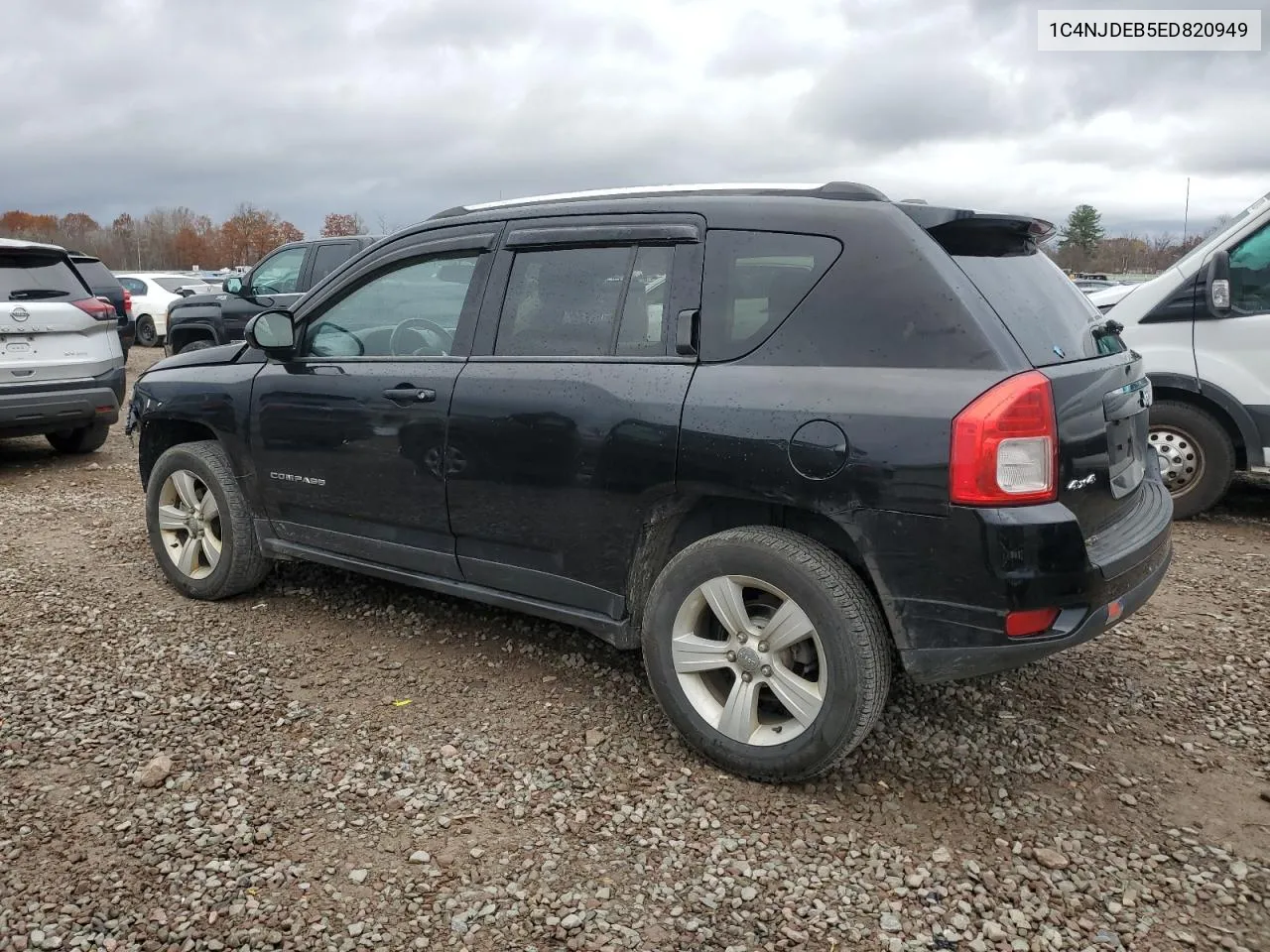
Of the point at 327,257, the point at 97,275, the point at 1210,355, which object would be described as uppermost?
the point at 97,275

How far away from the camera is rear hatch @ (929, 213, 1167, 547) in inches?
111

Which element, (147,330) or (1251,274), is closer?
(1251,274)

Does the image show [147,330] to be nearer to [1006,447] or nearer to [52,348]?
[52,348]

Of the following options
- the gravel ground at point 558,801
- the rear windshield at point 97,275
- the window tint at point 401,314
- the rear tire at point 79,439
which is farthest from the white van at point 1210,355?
the rear windshield at point 97,275

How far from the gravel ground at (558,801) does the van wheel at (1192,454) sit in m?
1.92

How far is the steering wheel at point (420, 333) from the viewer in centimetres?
385

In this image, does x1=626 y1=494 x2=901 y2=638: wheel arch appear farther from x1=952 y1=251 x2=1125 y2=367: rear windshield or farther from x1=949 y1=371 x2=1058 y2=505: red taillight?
x1=952 y1=251 x2=1125 y2=367: rear windshield

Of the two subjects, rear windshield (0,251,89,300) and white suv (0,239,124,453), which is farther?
rear windshield (0,251,89,300)

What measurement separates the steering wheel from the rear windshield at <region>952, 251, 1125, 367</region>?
194 cm

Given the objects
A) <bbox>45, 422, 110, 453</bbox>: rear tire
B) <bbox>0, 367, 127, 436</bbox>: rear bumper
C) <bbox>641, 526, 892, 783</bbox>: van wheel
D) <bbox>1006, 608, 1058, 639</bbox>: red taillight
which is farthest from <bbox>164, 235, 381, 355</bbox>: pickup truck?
<bbox>1006, 608, 1058, 639</bbox>: red taillight

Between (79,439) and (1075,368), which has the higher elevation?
(1075,368)

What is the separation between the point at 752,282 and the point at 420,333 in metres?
1.52

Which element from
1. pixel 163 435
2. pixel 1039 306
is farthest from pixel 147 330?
pixel 1039 306

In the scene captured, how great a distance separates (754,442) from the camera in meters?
2.96
